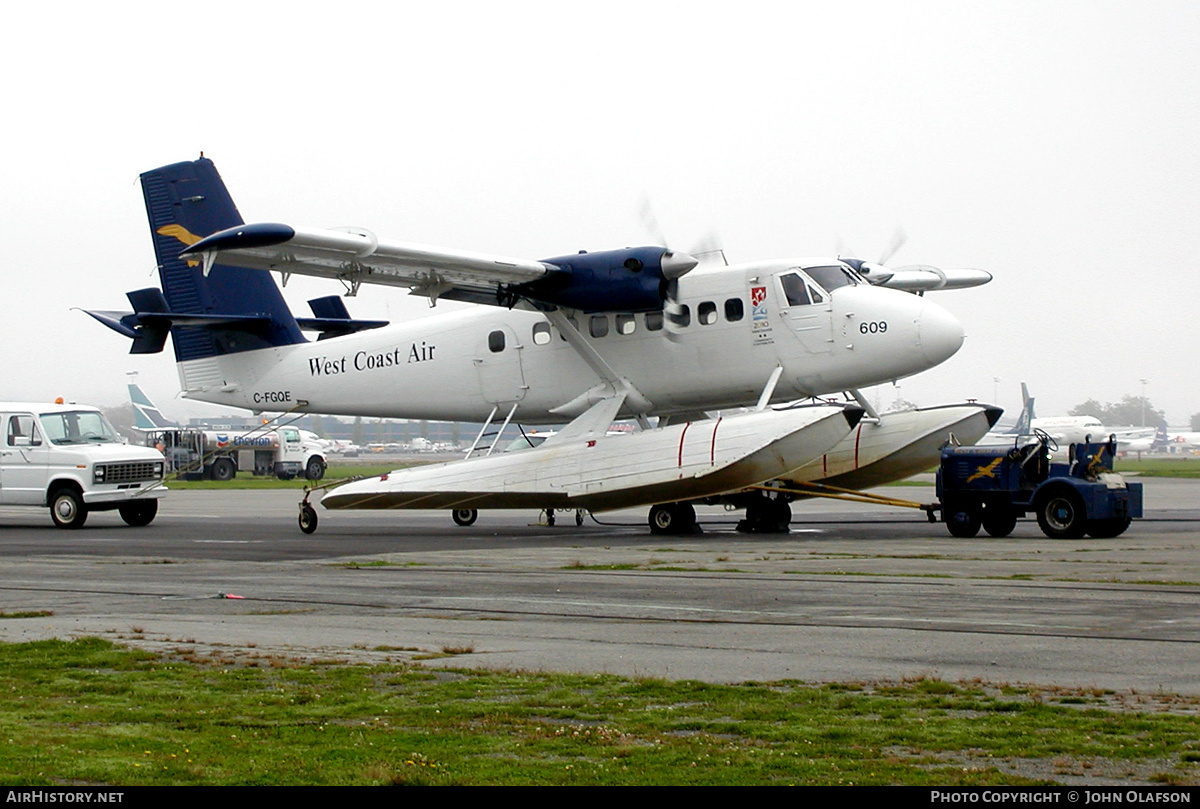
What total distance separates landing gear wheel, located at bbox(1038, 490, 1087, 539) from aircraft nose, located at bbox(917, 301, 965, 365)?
3.28m

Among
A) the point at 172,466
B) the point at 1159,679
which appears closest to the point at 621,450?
the point at 1159,679

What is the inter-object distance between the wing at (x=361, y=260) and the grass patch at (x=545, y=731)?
497 inches

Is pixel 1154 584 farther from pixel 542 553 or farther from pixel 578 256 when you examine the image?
pixel 578 256

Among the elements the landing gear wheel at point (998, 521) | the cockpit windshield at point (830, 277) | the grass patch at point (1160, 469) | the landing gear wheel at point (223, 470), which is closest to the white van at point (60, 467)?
the cockpit windshield at point (830, 277)

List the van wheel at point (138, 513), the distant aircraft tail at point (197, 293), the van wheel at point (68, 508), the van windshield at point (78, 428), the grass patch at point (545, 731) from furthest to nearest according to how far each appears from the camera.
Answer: the distant aircraft tail at point (197, 293) < the van wheel at point (138, 513) < the van windshield at point (78, 428) < the van wheel at point (68, 508) < the grass patch at point (545, 731)

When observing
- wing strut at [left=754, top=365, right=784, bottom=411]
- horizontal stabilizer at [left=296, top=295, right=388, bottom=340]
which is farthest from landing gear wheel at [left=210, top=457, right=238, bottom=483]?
wing strut at [left=754, top=365, right=784, bottom=411]

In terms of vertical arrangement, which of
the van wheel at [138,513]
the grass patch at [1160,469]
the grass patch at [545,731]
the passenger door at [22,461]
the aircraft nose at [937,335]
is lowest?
the grass patch at [1160,469]

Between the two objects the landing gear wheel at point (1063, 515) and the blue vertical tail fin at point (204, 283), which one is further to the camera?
the blue vertical tail fin at point (204, 283)

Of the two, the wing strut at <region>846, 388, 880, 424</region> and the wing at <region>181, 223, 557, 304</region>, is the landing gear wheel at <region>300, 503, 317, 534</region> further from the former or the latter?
the wing strut at <region>846, 388, 880, 424</region>

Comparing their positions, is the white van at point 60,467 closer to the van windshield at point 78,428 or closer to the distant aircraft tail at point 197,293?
the van windshield at point 78,428

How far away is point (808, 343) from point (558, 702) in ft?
53.2

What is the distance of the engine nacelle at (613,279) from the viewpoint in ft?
75.3

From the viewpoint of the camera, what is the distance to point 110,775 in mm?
5664

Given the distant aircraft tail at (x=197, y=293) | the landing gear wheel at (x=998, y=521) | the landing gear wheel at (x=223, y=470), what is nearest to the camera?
the landing gear wheel at (x=998, y=521)
